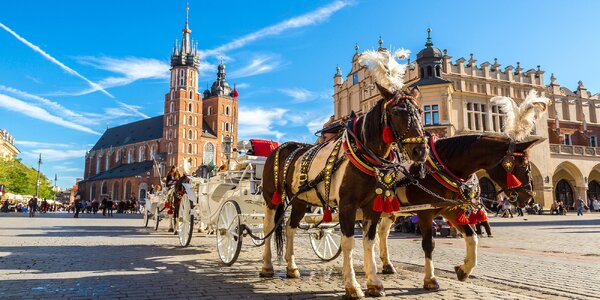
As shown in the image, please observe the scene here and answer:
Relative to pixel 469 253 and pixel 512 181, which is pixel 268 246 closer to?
pixel 469 253

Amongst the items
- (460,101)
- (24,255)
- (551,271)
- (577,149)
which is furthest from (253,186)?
(577,149)

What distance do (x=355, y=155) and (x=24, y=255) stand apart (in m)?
7.01

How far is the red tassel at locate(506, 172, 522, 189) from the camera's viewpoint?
5.11 metres

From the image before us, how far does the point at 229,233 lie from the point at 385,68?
3829mm

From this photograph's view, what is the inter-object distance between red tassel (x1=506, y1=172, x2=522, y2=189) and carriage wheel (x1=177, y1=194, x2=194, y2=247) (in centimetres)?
669

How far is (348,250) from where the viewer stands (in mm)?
4445

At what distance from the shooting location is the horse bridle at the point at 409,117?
4.07 meters

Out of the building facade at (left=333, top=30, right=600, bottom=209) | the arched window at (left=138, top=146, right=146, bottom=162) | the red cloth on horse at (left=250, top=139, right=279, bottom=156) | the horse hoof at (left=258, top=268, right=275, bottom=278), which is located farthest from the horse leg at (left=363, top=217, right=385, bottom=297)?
the arched window at (left=138, top=146, right=146, bottom=162)

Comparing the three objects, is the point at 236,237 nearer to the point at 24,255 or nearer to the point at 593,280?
the point at 24,255

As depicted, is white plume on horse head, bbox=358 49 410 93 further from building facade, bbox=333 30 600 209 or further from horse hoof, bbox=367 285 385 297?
building facade, bbox=333 30 600 209

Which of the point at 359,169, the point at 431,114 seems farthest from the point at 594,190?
the point at 359,169

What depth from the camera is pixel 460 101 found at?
33.7m

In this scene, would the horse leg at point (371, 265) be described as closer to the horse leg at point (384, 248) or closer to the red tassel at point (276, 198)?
the horse leg at point (384, 248)

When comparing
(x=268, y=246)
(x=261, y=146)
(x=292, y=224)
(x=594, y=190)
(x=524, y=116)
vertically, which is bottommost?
(x=268, y=246)
